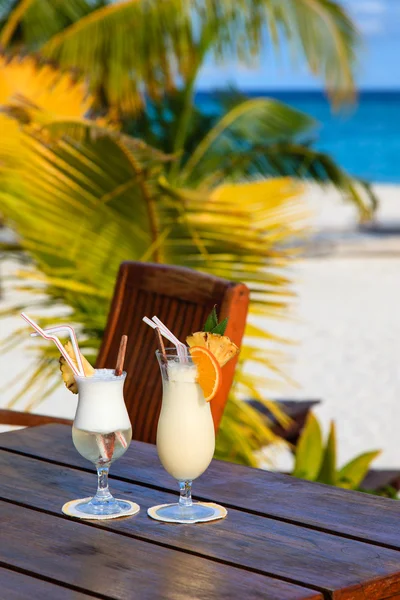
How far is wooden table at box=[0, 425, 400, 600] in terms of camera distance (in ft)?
4.01

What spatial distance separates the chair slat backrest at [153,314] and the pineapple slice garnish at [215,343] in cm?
68

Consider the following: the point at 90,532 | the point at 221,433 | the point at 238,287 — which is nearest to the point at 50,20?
the point at 221,433

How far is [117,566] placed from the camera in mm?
1285

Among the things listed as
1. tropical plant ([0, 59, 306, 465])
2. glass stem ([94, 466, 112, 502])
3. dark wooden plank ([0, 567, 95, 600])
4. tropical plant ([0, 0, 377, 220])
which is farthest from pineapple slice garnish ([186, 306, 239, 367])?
tropical plant ([0, 0, 377, 220])

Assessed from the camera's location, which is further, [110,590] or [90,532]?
[90,532]

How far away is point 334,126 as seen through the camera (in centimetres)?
4294

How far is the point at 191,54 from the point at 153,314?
5.12m

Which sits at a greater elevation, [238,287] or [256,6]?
[256,6]

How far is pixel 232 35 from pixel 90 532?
6.00m

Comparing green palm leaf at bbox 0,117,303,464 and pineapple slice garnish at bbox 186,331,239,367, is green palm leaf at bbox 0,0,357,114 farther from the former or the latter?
pineapple slice garnish at bbox 186,331,239,367

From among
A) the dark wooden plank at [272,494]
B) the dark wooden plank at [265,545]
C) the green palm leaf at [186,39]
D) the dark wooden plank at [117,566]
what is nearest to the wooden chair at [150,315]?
the dark wooden plank at [272,494]

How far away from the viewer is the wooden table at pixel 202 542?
4.01 feet

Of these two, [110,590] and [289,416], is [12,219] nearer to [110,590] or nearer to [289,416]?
[289,416]

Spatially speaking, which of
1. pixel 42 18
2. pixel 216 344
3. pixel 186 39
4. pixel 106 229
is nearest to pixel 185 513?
pixel 216 344
